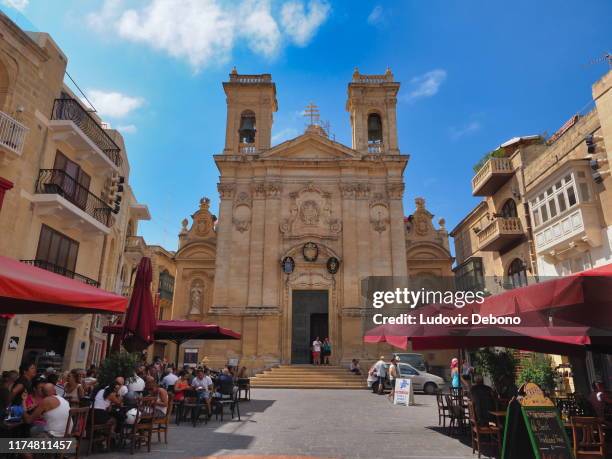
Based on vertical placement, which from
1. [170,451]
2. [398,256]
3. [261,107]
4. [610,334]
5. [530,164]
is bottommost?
[170,451]

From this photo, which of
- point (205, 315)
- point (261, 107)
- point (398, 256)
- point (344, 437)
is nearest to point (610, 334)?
point (344, 437)

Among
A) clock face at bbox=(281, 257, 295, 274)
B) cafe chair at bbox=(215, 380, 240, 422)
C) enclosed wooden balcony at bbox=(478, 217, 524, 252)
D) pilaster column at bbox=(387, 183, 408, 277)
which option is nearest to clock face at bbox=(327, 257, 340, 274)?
clock face at bbox=(281, 257, 295, 274)

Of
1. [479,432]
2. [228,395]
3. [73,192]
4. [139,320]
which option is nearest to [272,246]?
[73,192]

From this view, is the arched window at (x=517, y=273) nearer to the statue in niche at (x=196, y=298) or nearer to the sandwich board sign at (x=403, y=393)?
the sandwich board sign at (x=403, y=393)

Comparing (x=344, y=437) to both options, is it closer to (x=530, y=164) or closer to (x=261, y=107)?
(x=530, y=164)

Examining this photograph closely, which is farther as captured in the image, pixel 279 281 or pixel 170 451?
pixel 279 281

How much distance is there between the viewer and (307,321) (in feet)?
85.3

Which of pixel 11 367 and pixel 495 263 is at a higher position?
pixel 495 263

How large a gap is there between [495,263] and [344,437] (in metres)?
17.9

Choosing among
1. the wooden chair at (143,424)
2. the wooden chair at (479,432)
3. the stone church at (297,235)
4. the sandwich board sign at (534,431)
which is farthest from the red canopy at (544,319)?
the stone church at (297,235)

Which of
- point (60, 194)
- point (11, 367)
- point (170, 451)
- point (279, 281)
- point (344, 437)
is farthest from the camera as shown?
point (279, 281)

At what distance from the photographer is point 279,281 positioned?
26531 millimetres

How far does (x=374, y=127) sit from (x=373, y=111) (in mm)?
1140

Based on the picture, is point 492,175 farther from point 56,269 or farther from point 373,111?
point 56,269
